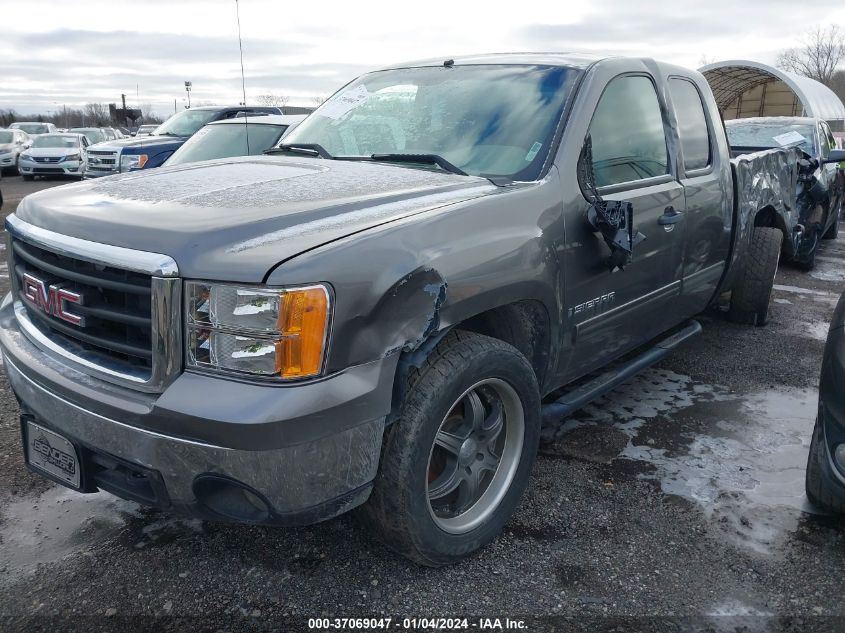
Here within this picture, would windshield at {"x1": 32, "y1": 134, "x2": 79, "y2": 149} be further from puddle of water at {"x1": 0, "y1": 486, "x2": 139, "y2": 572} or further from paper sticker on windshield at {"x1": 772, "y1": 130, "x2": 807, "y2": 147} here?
puddle of water at {"x1": 0, "y1": 486, "x2": 139, "y2": 572}

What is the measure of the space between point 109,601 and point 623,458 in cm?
231

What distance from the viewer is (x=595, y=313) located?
3.16 m

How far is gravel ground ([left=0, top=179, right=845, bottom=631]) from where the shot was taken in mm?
2428

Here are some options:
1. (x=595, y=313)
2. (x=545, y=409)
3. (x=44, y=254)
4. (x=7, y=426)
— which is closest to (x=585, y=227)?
(x=595, y=313)

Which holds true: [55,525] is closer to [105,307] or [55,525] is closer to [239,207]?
[105,307]

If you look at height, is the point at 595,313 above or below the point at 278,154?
below

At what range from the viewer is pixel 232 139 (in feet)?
28.3

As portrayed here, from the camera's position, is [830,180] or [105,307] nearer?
[105,307]

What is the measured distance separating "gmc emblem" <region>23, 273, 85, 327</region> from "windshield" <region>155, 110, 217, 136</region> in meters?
10.4

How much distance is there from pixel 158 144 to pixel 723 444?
10.0 metres

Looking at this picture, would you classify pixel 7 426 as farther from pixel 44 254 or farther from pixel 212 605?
pixel 212 605

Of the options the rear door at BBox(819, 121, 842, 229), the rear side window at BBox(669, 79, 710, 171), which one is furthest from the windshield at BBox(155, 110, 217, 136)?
the rear side window at BBox(669, 79, 710, 171)

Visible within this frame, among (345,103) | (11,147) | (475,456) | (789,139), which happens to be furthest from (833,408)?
(11,147)

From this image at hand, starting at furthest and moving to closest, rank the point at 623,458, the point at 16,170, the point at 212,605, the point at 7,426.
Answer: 1. the point at 16,170
2. the point at 7,426
3. the point at 623,458
4. the point at 212,605
